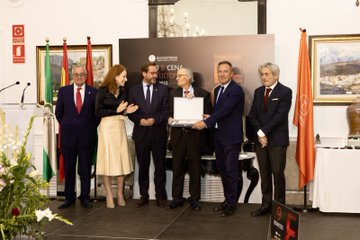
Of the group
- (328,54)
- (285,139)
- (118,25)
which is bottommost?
(285,139)

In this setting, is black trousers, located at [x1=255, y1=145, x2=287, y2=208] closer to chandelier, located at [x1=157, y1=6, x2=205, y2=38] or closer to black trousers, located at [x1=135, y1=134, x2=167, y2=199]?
black trousers, located at [x1=135, y1=134, x2=167, y2=199]

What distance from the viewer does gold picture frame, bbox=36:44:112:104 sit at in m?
6.50

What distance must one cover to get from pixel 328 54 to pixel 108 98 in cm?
254

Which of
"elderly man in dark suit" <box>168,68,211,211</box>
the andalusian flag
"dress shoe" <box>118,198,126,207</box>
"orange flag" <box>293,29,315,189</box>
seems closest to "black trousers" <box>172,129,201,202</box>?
"elderly man in dark suit" <box>168,68,211,211</box>

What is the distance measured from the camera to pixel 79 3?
6.63 meters

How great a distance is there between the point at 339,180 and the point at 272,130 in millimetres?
876

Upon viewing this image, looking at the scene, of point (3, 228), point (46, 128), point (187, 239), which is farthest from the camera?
point (46, 128)

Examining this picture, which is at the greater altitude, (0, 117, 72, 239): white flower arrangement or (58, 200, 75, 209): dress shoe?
(0, 117, 72, 239): white flower arrangement

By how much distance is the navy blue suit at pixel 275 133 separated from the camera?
5.27m

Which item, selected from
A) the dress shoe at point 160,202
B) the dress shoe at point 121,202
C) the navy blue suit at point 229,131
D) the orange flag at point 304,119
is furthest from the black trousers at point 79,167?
the orange flag at point 304,119

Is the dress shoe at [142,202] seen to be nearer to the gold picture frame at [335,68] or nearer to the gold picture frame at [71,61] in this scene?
the gold picture frame at [71,61]

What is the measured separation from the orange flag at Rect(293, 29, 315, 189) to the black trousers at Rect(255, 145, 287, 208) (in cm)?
38

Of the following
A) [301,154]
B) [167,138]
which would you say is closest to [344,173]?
[301,154]

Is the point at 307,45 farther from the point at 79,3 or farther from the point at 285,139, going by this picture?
the point at 79,3
